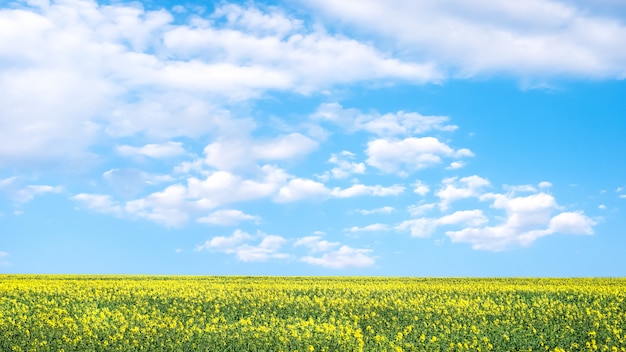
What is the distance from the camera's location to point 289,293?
99.9 ft

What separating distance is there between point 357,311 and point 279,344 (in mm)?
7519

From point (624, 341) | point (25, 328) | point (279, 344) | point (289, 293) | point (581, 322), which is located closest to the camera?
point (279, 344)

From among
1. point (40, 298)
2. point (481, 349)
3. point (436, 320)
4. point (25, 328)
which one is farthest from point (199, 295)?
point (481, 349)

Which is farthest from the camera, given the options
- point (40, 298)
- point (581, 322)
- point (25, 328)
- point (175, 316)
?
point (40, 298)

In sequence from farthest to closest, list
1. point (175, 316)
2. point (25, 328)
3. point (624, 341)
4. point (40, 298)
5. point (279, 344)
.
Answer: point (40, 298), point (175, 316), point (25, 328), point (624, 341), point (279, 344)

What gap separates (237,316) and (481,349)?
33.8 ft

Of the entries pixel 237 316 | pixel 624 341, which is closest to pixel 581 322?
pixel 624 341

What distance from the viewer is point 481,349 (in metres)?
16.8

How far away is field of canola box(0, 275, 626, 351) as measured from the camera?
17266 mm

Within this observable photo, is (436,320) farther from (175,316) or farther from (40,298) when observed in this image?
(40,298)

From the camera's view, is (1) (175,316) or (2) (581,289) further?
(2) (581,289)

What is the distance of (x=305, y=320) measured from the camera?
22.9m

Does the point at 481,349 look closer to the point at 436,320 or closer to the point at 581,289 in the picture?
the point at 436,320

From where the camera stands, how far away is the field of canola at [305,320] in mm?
17266
